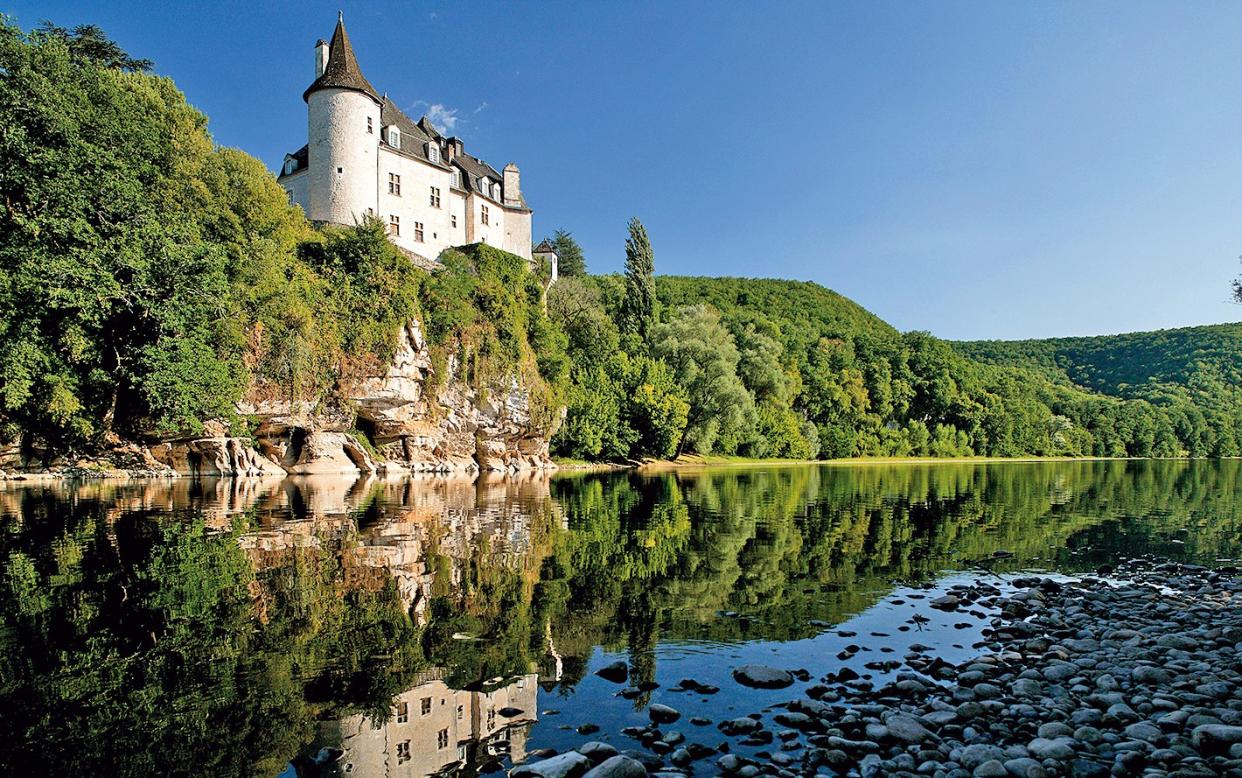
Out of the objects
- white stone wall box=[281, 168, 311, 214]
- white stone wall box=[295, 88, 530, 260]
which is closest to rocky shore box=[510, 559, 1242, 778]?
white stone wall box=[295, 88, 530, 260]

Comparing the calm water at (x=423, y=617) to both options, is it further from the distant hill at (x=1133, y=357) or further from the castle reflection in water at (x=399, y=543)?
the distant hill at (x=1133, y=357)

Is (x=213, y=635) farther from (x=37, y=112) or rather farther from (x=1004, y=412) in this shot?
(x=1004, y=412)

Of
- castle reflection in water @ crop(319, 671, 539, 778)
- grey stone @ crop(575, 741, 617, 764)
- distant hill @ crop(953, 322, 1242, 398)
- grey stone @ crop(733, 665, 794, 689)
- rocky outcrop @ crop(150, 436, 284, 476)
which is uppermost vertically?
distant hill @ crop(953, 322, 1242, 398)

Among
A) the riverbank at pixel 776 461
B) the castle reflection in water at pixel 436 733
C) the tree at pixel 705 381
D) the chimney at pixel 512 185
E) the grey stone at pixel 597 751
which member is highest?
the chimney at pixel 512 185

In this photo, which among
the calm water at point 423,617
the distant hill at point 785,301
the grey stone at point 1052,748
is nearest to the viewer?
the grey stone at point 1052,748

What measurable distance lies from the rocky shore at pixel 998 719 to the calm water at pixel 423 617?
0.38 meters


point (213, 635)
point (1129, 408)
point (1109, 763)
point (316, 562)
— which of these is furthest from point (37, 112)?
point (1129, 408)

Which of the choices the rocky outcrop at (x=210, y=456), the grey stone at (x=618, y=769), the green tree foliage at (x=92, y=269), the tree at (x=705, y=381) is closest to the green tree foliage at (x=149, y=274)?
the green tree foliage at (x=92, y=269)

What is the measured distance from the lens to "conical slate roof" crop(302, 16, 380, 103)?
5008 cm

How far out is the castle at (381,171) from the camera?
50.3m

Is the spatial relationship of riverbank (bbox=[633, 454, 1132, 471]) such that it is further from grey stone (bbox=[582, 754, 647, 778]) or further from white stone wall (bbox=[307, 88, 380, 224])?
grey stone (bbox=[582, 754, 647, 778])

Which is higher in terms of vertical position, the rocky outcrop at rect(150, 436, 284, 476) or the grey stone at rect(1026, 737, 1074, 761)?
the rocky outcrop at rect(150, 436, 284, 476)

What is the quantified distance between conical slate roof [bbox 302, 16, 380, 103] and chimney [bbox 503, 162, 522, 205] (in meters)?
17.2

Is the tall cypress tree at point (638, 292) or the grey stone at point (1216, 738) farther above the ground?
the tall cypress tree at point (638, 292)
